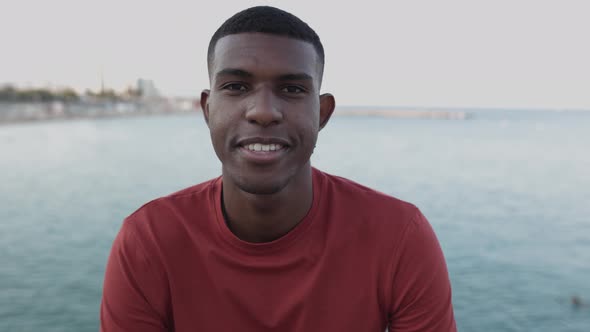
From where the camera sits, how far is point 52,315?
30.6 feet

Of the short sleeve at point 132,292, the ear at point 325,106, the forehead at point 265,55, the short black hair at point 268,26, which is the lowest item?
the short sleeve at point 132,292

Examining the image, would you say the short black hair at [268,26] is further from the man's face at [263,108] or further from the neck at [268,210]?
the neck at [268,210]

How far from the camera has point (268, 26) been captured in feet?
6.76

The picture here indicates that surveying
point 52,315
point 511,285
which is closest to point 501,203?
point 511,285

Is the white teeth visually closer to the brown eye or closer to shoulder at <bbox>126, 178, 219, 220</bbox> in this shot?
the brown eye

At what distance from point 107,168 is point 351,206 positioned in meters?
28.3

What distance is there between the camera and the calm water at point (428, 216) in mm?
9992

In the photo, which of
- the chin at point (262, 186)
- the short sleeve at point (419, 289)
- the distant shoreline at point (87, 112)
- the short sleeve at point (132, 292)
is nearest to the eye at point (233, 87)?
the chin at point (262, 186)

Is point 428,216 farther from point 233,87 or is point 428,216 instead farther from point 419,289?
point 233,87

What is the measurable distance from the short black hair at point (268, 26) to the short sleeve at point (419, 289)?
89 centimetres

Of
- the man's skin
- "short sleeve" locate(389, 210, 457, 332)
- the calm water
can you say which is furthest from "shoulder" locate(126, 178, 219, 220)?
the calm water

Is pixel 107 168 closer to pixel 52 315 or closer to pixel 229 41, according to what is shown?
pixel 52 315

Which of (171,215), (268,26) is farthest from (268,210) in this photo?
(268,26)

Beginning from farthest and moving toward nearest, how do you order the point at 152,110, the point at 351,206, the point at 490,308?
the point at 152,110 → the point at 490,308 → the point at 351,206
